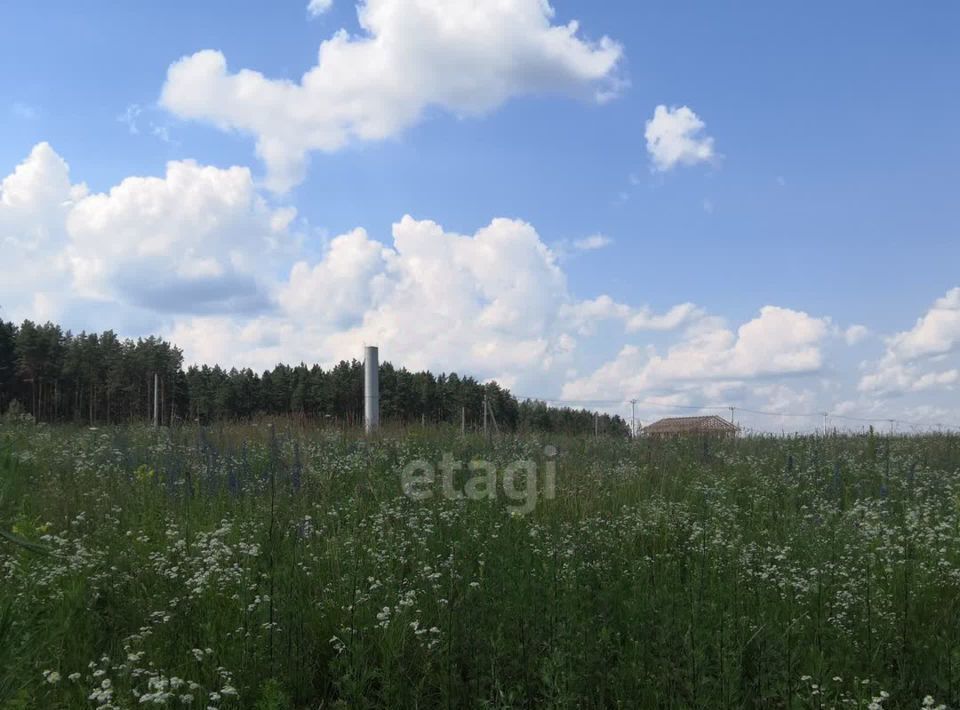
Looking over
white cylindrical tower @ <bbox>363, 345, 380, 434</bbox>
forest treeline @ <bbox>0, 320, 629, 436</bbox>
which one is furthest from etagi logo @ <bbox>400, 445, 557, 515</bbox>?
forest treeline @ <bbox>0, 320, 629, 436</bbox>

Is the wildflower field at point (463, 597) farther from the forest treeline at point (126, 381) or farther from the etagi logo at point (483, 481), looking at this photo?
the forest treeline at point (126, 381)

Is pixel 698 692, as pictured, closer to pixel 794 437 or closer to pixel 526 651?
pixel 526 651

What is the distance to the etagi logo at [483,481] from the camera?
22.9ft

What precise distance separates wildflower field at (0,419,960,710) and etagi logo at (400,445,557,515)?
11cm

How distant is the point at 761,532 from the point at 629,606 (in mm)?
2625

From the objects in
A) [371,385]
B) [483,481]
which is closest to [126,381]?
[371,385]

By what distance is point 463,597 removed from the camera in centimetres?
425

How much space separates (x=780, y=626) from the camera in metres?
4.12

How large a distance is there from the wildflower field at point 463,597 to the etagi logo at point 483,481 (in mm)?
111

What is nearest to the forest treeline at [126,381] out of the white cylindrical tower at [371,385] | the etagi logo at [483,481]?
the white cylindrical tower at [371,385]

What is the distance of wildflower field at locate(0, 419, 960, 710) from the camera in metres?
3.45

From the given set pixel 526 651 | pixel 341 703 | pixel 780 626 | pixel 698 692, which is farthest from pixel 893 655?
pixel 341 703

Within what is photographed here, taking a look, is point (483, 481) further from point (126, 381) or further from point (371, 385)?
point (126, 381)

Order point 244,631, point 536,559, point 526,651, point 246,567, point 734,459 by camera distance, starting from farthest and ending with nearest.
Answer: point 734,459, point 536,559, point 246,567, point 244,631, point 526,651
